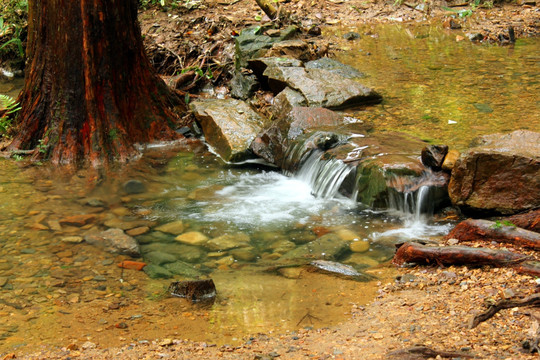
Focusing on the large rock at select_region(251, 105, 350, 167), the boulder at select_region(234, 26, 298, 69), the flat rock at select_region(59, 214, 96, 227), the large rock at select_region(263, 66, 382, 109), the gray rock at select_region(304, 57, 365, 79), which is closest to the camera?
the flat rock at select_region(59, 214, 96, 227)

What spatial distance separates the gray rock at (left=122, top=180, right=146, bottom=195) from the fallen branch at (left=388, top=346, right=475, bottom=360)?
380 cm

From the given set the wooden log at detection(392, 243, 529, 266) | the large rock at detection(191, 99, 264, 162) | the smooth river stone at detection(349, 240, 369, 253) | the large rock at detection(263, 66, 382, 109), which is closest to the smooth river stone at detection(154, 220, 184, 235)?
the smooth river stone at detection(349, 240, 369, 253)

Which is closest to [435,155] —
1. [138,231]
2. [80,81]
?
[138,231]

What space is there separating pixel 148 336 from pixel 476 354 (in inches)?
70.0

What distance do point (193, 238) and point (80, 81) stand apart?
2704 mm

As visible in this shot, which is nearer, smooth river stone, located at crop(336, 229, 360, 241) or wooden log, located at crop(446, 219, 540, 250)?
wooden log, located at crop(446, 219, 540, 250)

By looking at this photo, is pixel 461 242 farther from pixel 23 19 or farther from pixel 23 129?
pixel 23 19

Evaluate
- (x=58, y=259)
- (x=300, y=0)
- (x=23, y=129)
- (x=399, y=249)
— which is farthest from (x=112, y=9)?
(x=300, y=0)

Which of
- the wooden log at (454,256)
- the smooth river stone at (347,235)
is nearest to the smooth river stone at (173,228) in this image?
the smooth river stone at (347,235)

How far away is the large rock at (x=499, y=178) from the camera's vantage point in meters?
4.41

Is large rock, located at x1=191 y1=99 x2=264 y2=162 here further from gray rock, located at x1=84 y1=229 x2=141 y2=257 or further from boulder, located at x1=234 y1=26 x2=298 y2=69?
gray rock, located at x1=84 y1=229 x2=141 y2=257

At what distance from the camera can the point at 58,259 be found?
4.29 meters

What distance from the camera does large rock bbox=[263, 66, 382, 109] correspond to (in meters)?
7.29

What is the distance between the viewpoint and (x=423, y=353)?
2.60 m
